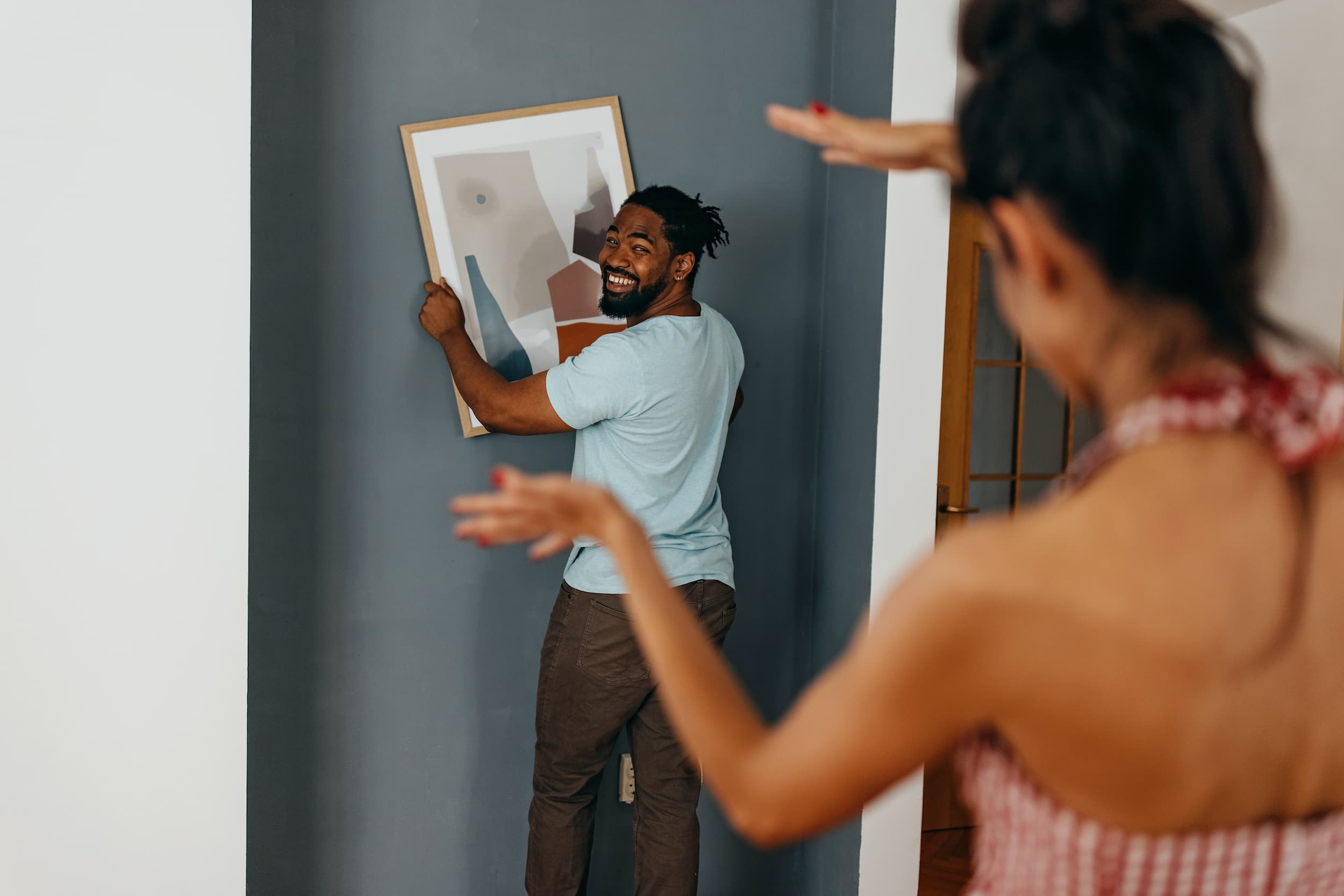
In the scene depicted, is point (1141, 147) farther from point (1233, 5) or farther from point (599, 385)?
point (1233, 5)

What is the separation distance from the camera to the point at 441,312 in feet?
7.69

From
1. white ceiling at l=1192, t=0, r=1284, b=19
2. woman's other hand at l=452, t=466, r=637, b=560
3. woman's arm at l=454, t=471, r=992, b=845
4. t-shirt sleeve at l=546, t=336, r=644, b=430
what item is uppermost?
white ceiling at l=1192, t=0, r=1284, b=19

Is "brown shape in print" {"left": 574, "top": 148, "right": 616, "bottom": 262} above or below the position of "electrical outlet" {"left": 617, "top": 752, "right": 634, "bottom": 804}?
above

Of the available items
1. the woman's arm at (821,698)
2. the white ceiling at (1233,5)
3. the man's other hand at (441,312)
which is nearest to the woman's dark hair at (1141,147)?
the woman's arm at (821,698)

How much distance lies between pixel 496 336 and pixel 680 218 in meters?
0.56

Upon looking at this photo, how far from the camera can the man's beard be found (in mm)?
2236

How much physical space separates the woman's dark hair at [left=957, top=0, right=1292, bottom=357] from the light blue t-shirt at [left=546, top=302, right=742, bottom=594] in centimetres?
140

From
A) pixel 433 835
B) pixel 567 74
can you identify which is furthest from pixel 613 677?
pixel 567 74

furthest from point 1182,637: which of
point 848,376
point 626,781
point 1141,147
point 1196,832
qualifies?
point 626,781

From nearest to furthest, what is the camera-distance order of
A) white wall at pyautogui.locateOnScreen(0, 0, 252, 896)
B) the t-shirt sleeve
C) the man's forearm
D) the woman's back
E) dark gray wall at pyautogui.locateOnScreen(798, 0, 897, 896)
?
the woman's back, white wall at pyautogui.locateOnScreen(0, 0, 252, 896), the t-shirt sleeve, the man's forearm, dark gray wall at pyautogui.locateOnScreen(798, 0, 897, 896)

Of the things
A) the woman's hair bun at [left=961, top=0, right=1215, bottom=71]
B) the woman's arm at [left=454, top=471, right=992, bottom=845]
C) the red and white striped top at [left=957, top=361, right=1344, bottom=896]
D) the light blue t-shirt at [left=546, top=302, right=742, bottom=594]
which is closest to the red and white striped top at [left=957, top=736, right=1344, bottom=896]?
the red and white striped top at [left=957, top=361, right=1344, bottom=896]

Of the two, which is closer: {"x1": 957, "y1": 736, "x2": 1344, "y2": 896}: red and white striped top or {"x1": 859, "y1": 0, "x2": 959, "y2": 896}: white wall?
{"x1": 957, "y1": 736, "x2": 1344, "y2": 896}: red and white striped top

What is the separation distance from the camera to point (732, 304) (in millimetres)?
2592

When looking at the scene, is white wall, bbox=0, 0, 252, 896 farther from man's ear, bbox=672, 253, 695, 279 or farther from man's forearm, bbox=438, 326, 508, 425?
man's ear, bbox=672, 253, 695, 279
